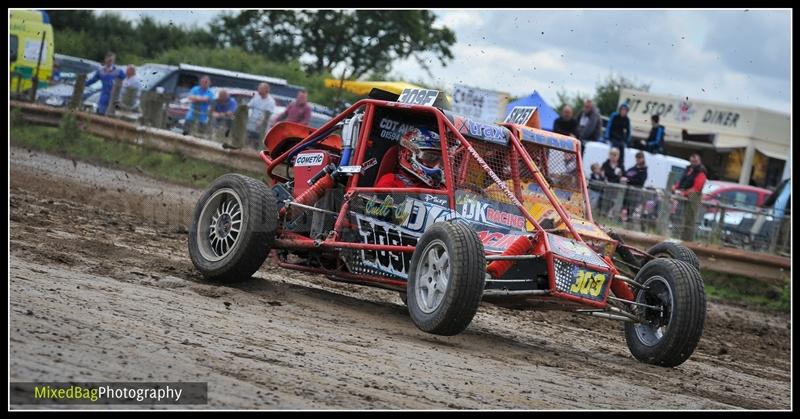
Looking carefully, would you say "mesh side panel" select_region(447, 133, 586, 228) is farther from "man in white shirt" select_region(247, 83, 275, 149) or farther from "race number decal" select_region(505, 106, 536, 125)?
"man in white shirt" select_region(247, 83, 275, 149)

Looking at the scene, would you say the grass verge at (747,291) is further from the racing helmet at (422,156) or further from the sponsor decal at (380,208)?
the sponsor decal at (380,208)

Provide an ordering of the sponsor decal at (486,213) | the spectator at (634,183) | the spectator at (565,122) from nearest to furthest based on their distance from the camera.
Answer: the sponsor decal at (486,213) → the spectator at (634,183) → the spectator at (565,122)

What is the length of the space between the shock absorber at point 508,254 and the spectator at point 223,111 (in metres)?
10.3

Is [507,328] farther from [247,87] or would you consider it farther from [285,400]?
[247,87]

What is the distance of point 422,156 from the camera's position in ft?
26.1

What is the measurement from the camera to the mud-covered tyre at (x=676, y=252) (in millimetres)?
8078

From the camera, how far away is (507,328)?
8500 millimetres

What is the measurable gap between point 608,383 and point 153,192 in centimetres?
854

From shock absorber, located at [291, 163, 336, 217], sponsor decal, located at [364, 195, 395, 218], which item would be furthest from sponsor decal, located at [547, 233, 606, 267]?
shock absorber, located at [291, 163, 336, 217]

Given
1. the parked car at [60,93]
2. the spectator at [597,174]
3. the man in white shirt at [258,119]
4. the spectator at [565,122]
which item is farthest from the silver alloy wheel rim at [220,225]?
the parked car at [60,93]

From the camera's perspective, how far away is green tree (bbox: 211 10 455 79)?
93.8 ft

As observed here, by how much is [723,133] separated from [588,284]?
17.2m

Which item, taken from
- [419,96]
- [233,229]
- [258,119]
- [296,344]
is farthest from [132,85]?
[296,344]

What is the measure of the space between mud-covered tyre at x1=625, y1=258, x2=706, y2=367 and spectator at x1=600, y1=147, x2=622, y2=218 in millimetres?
6507
